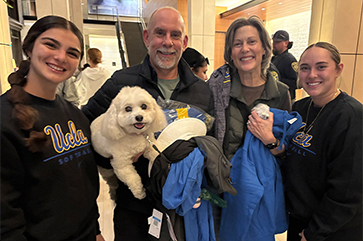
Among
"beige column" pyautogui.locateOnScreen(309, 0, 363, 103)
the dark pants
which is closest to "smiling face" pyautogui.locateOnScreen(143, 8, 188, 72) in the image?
the dark pants

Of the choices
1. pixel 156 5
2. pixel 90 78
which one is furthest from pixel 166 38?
pixel 156 5

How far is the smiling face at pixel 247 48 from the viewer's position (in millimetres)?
1598

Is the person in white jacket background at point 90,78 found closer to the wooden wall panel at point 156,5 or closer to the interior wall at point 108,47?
the wooden wall panel at point 156,5

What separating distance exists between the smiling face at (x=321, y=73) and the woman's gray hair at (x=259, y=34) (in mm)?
311

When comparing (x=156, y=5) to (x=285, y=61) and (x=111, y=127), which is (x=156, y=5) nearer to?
(x=285, y=61)

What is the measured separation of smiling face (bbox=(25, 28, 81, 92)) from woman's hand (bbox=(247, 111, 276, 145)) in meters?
1.15

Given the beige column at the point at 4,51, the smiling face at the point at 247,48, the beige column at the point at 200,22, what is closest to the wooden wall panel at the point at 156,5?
the beige column at the point at 200,22

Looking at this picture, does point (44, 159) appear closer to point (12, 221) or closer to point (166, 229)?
point (12, 221)

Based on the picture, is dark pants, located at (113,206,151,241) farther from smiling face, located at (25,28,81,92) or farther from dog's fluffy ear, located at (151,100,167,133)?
smiling face, located at (25,28,81,92)

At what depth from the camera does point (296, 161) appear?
1.45 m

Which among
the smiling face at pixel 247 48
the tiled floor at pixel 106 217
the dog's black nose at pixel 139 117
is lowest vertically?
Result: the tiled floor at pixel 106 217

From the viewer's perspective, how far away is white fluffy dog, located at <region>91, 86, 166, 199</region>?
1.22 m

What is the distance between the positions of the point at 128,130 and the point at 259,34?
1.17 meters

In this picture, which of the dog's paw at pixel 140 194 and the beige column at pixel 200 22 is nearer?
the dog's paw at pixel 140 194
